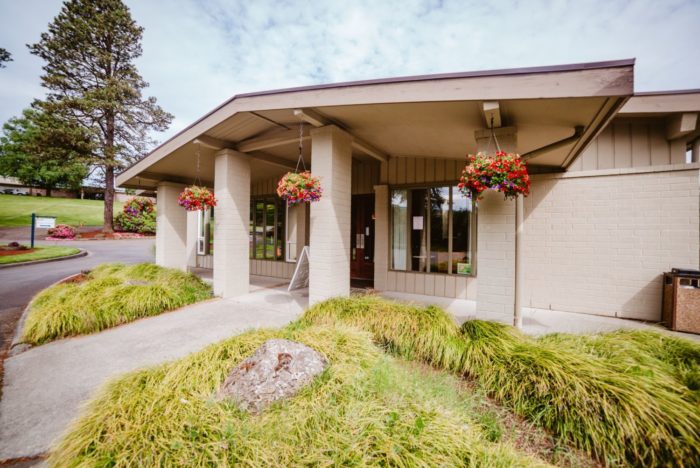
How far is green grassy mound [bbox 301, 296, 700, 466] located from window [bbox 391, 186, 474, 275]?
2570 mm

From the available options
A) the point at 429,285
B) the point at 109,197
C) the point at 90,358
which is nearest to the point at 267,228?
the point at 429,285

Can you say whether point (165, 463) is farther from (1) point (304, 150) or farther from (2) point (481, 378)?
(1) point (304, 150)

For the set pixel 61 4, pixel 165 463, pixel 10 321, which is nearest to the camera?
pixel 165 463

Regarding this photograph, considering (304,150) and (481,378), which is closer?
(481,378)

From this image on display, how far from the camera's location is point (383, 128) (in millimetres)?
4523

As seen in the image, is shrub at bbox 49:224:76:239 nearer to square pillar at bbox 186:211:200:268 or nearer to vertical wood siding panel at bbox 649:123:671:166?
square pillar at bbox 186:211:200:268

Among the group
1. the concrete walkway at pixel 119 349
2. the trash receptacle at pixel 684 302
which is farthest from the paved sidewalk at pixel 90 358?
the trash receptacle at pixel 684 302

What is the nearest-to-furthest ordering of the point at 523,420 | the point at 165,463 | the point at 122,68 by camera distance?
the point at 165,463, the point at 523,420, the point at 122,68

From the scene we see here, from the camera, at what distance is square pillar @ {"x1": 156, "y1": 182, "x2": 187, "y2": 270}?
799 cm

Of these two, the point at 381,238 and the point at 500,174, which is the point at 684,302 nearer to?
the point at 500,174

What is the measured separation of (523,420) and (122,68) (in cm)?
2444

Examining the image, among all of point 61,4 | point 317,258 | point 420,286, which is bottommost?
point 420,286

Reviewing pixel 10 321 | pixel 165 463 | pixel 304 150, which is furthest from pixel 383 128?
pixel 10 321

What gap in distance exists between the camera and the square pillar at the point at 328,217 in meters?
4.34
